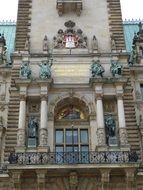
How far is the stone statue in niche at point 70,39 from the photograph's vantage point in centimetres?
2828

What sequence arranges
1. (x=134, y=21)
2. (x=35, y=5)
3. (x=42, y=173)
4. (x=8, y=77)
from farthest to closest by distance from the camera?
(x=134, y=21) → (x=35, y=5) → (x=8, y=77) → (x=42, y=173)

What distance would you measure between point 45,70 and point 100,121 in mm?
4728

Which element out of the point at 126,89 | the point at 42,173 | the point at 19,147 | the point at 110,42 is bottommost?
the point at 42,173

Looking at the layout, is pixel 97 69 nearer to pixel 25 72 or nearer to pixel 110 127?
pixel 110 127

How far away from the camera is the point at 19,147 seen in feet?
76.1

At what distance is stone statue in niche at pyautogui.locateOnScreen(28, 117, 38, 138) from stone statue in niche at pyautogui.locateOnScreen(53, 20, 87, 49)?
5.91m

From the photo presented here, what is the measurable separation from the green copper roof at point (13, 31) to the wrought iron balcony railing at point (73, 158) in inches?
447

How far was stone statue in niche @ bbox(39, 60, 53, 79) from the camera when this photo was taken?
84.3 ft

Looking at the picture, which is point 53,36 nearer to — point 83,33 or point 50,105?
point 83,33

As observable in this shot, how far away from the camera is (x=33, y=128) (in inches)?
961

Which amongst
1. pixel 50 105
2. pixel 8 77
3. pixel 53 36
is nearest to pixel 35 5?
pixel 53 36

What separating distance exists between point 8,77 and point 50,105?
4.23 meters

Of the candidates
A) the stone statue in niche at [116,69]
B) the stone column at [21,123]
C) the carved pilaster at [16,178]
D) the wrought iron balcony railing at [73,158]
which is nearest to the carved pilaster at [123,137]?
the wrought iron balcony railing at [73,158]

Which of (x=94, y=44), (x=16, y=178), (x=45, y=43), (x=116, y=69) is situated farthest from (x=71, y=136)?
(x=45, y=43)
